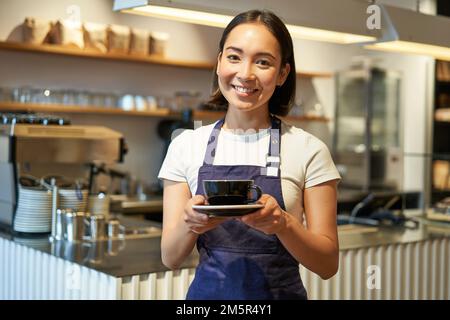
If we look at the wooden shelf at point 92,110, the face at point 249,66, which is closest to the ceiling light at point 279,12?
the face at point 249,66

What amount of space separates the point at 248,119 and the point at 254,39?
18cm

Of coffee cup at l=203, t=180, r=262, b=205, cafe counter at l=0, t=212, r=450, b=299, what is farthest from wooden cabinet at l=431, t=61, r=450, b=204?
coffee cup at l=203, t=180, r=262, b=205

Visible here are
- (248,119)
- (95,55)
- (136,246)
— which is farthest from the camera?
(95,55)

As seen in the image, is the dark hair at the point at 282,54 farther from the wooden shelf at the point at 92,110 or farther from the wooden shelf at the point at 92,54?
the wooden shelf at the point at 92,54

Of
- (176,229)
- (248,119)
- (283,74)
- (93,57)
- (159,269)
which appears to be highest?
(93,57)

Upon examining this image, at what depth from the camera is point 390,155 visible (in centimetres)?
727

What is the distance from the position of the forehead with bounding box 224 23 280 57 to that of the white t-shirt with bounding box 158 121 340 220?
7.3 inches

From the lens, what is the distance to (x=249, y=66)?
151cm

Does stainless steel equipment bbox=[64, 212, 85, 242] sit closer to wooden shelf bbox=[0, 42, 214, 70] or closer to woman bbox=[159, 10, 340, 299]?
woman bbox=[159, 10, 340, 299]

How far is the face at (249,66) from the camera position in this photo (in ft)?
4.99

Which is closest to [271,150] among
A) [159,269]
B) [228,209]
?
[228,209]

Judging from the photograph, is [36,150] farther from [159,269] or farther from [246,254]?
[246,254]
